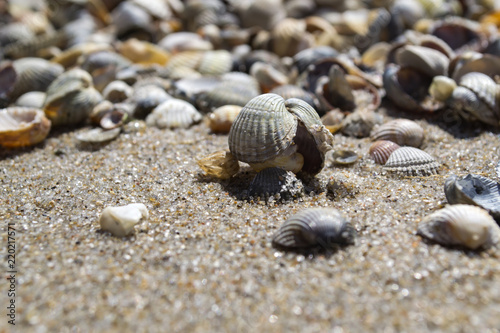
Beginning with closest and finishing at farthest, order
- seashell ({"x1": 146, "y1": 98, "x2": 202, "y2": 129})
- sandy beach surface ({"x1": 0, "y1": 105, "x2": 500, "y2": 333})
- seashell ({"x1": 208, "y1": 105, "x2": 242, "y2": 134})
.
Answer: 1. sandy beach surface ({"x1": 0, "y1": 105, "x2": 500, "y2": 333})
2. seashell ({"x1": 208, "y1": 105, "x2": 242, "y2": 134})
3. seashell ({"x1": 146, "y1": 98, "x2": 202, "y2": 129})

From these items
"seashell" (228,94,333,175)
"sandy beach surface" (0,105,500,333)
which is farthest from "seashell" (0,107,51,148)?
"seashell" (228,94,333,175)

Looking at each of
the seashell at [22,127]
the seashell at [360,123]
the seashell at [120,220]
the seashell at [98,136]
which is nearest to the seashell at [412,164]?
the seashell at [360,123]

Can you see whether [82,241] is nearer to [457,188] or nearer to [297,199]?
[297,199]

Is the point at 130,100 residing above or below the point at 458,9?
below

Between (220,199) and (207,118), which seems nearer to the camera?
(220,199)

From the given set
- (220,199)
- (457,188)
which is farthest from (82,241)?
(457,188)

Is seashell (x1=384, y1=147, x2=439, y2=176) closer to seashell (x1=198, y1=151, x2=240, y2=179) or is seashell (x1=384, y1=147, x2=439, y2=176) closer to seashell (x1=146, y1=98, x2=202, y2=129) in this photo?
seashell (x1=198, y1=151, x2=240, y2=179)
